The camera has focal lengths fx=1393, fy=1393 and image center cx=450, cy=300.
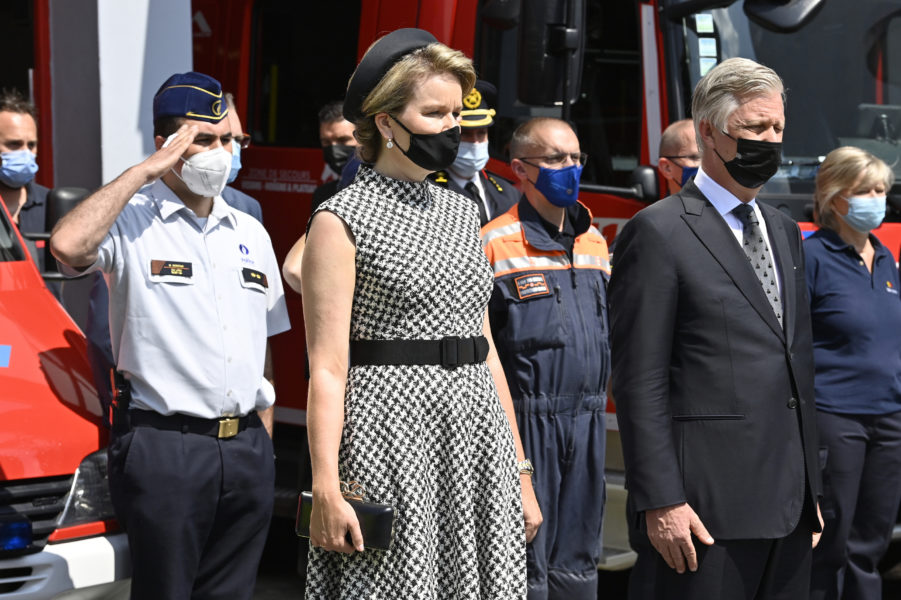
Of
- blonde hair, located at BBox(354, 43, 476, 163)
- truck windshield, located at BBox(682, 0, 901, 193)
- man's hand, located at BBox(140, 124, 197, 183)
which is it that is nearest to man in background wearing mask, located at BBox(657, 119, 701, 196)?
truck windshield, located at BBox(682, 0, 901, 193)

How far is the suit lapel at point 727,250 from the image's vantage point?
3422mm

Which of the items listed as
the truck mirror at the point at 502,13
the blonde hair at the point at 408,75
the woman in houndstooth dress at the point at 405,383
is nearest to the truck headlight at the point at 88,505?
the woman in houndstooth dress at the point at 405,383

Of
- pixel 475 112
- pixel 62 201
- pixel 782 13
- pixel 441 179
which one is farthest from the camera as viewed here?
pixel 475 112

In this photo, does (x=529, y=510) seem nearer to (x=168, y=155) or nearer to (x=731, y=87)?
(x=731, y=87)

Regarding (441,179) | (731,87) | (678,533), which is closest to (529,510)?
(678,533)

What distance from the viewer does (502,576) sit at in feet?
10.4

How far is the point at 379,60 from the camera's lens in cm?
320

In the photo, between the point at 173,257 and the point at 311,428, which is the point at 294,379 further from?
the point at 311,428

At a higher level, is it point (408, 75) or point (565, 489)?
point (408, 75)

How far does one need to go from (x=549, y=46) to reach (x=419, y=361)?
272cm

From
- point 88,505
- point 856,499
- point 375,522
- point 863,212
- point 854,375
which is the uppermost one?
point 863,212

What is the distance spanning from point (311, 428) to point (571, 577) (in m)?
2.38

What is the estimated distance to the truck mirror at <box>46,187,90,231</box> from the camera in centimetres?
476

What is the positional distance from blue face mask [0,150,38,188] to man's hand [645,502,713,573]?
3.75 meters
